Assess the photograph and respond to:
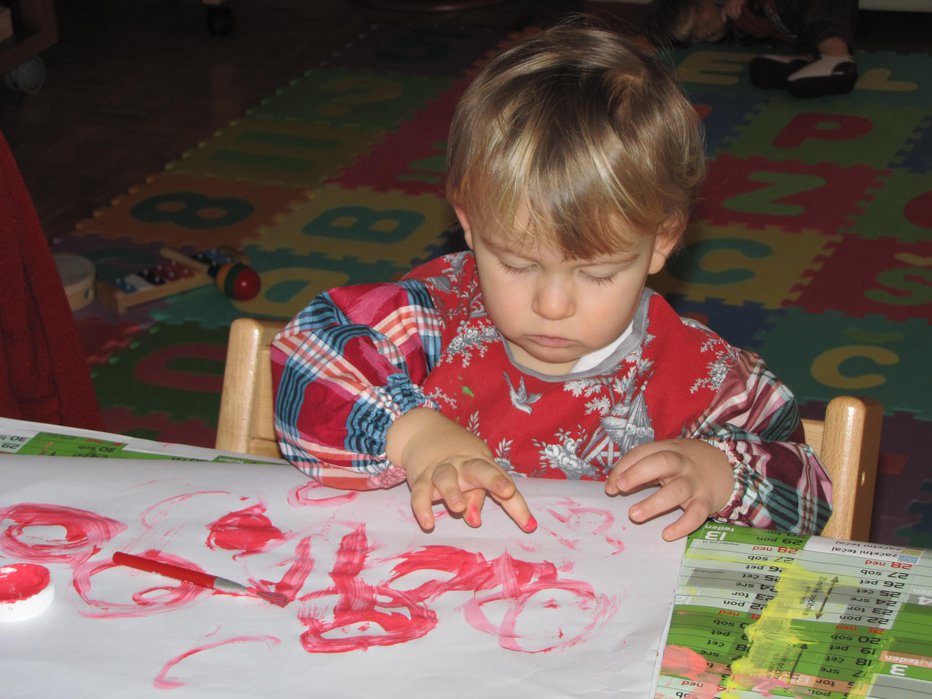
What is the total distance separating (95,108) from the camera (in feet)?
9.57

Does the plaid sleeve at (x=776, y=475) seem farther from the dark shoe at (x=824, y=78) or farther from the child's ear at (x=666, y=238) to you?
the dark shoe at (x=824, y=78)

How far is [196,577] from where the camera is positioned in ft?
2.16

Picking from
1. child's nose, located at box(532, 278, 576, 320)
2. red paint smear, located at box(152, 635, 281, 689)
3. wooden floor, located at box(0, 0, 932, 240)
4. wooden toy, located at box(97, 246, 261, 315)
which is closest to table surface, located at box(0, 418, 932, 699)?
red paint smear, located at box(152, 635, 281, 689)

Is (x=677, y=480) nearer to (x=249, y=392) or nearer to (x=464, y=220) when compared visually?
(x=464, y=220)

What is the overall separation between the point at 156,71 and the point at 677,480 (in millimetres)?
2695

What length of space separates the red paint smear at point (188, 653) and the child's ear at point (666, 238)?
0.37 metres

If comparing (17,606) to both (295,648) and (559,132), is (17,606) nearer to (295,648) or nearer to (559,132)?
(295,648)

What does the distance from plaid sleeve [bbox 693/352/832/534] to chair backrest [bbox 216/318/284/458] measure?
0.33m

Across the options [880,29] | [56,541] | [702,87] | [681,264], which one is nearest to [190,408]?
[681,264]

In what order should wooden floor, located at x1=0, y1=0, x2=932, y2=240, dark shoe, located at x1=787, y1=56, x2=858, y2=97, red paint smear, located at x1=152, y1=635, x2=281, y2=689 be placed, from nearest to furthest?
red paint smear, located at x1=152, y1=635, x2=281, y2=689 < wooden floor, located at x1=0, y1=0, x2=932, y2=240 < dark shoe, located at x1=787, y1=56, x2=858, y2=97

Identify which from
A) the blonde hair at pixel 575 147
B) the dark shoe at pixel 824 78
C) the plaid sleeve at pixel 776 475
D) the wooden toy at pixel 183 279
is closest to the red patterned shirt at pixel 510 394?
the plaid sleeve at pixel 776 475

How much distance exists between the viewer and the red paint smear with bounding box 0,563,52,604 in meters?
0.63

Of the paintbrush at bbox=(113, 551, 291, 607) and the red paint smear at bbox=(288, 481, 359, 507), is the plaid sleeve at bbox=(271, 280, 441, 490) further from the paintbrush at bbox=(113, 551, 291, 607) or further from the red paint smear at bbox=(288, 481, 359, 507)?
the paintbrush at bbox=(113, 551, 291, 607)

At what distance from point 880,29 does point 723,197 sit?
121cm
